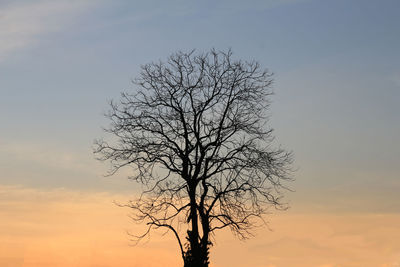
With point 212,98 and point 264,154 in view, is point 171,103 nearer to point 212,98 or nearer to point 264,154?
point 212,98

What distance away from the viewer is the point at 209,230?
50.6m

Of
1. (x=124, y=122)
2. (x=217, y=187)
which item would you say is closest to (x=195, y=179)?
(x=217, y=187)

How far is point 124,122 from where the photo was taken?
51.6 meters

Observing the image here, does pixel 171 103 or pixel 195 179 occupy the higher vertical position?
pixel 171 103

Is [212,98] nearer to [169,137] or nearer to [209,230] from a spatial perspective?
[169,137]

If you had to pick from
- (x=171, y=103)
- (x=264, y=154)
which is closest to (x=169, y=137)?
(x=171, y=103)

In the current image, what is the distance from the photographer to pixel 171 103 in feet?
168

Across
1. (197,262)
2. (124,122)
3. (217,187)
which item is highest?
(124,122)

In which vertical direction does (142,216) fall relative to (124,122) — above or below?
below

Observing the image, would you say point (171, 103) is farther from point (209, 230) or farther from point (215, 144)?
point (209, 230)

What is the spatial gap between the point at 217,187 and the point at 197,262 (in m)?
3.78

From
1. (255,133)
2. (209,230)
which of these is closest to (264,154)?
(255,133)

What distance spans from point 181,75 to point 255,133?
184 inches

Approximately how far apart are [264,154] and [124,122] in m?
7.15
